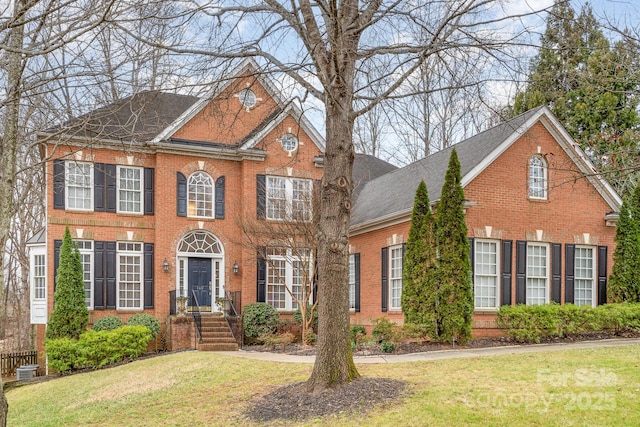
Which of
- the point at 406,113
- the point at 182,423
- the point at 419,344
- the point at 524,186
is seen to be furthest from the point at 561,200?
the point at 182,423

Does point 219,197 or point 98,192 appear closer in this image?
point 98,192

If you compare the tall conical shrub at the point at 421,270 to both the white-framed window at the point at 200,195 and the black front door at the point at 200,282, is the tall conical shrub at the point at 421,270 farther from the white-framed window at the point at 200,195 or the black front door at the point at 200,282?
the white-framed window at the point at 200,195

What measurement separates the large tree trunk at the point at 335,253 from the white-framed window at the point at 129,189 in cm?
1229

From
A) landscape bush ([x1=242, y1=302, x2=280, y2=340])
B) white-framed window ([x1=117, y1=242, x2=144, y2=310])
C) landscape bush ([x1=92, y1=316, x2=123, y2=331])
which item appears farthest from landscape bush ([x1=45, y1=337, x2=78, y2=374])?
landscape bush ([x1=242, y1=302, x2=280, y2=340])

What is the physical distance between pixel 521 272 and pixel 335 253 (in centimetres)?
905

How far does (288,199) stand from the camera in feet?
69.6

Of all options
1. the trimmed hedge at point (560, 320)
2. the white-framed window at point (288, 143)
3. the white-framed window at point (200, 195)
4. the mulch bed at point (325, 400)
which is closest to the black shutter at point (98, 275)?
the white-framed window at point (200, 195)

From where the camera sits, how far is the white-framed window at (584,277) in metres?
17.6

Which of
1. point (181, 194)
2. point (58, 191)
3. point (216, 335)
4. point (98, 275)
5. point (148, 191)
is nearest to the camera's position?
point (216, 335)

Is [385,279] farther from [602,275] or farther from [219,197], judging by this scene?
[219,197]

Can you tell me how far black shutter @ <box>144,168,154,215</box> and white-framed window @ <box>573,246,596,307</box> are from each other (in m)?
13.6

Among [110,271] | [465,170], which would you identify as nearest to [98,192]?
[110,271]

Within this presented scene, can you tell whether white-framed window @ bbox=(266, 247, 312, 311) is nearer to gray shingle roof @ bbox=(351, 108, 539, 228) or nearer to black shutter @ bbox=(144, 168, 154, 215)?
gray shingle roof @ bbox=(351, 108, 539, 228)

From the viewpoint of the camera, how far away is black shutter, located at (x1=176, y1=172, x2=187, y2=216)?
67.7 feet
